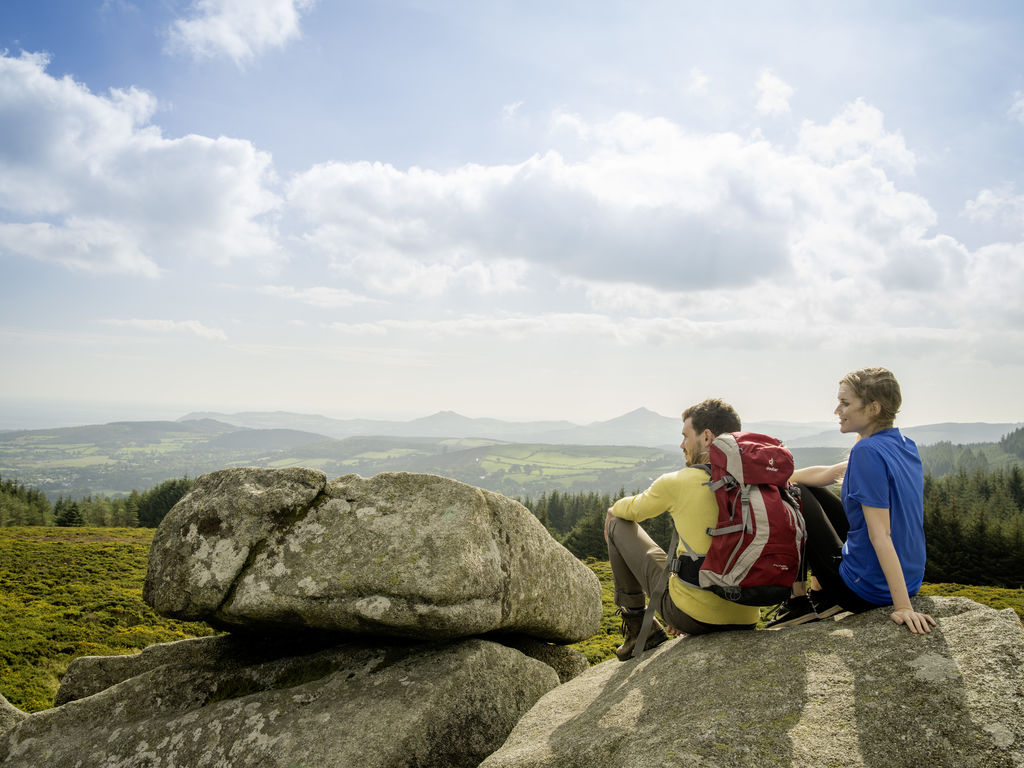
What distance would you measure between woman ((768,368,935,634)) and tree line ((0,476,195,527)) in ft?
333

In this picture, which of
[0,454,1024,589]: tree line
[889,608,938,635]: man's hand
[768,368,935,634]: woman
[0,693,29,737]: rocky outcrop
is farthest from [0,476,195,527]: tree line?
[889,608,938,635]: man's hand

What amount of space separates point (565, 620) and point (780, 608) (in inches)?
167

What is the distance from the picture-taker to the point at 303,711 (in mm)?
7859

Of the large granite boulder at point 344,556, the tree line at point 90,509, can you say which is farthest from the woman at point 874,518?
the tree line at point 90,509

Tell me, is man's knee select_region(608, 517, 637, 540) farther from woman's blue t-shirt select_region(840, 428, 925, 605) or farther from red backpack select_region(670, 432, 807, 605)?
woman's blue t-shirt select_region(840, 428, 925, 605)

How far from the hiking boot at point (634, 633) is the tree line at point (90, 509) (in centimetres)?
9875

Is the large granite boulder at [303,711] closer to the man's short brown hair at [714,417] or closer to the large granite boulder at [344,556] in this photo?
the large granite boulder at [344,556]

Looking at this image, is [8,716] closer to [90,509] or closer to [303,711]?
[303,711]

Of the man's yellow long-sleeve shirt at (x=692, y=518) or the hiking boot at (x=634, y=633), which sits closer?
the man's yellow long-sleeve shirt at (x=692, y=518)

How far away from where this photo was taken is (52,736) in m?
8.38

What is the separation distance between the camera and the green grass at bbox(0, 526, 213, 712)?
649 inches

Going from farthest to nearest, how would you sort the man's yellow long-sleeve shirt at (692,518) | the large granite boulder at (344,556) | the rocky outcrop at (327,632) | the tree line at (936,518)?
the tree line at (936,518), the large granite boulder at (344,556), the rocky outcrop at (327,632), the man's yellow long-sleeve shirt at (692,518)

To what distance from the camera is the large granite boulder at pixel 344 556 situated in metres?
8.43

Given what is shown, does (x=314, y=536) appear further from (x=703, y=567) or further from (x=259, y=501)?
(x=703, y=567)
